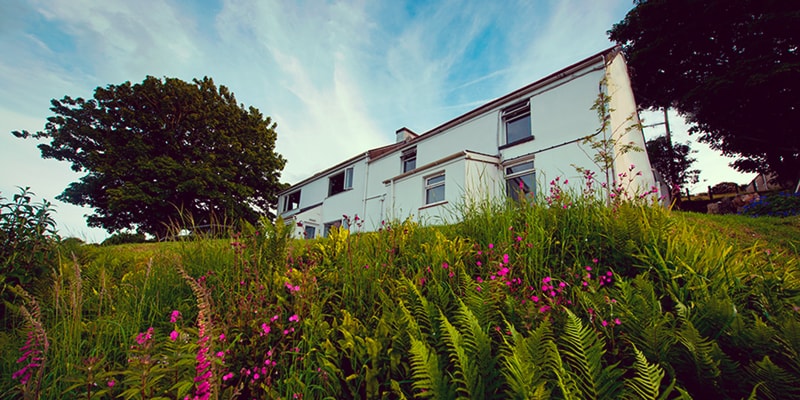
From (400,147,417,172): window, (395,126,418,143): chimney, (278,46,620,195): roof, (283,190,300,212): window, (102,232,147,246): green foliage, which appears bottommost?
(102,232,147,246): green foliage

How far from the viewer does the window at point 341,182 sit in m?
18.8

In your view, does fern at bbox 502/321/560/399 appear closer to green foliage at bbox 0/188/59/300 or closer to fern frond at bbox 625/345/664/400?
fern frond at bbox 625/345/664/400

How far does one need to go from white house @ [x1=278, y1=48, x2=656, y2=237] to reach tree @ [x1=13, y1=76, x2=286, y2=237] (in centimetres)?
996

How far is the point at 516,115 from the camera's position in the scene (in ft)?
39.4

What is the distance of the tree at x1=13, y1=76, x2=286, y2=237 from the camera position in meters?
18.0

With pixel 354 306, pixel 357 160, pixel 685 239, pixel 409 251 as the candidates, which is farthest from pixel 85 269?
pixel 357 160

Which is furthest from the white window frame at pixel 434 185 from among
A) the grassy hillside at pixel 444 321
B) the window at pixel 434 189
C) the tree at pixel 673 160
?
the tree at pixel 673 160

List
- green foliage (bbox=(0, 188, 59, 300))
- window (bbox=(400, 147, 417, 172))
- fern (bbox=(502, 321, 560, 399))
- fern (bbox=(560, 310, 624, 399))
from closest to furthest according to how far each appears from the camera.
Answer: fern (bbox=(502, 321, 560, 399)) → fern (bbox=(560, 310, 624, 399)) → green foliage (bbox=(0, 188, 59, 300)) → window (bbox=(400, 147, 417, 172))

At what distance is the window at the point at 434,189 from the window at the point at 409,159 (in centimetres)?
285

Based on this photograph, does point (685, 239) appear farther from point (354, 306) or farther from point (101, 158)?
point (101, 158)

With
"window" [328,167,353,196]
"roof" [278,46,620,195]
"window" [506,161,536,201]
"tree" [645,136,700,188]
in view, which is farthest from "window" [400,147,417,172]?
"tree" [645,136,700,188]

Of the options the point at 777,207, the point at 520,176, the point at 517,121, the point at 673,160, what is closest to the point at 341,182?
the point at 517,121

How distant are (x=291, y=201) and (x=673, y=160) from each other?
93.3 ft

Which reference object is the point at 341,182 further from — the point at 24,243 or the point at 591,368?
the point at 591,368
